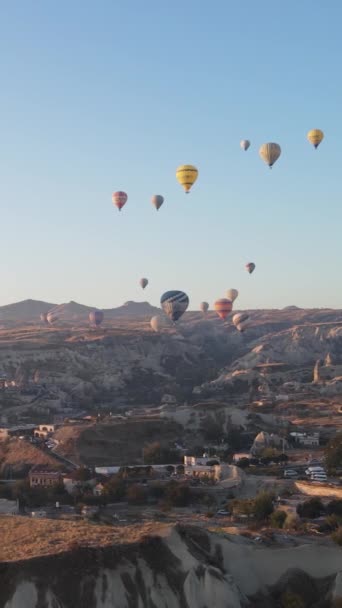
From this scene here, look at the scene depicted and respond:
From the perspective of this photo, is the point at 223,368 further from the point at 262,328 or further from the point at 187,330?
the point at 262,328

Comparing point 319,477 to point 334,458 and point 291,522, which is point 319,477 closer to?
point 334,458

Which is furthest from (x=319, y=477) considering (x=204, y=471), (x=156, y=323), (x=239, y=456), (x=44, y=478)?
(x=156, y=323)

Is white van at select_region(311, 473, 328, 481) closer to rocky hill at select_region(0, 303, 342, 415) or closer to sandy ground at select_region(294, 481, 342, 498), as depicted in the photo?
sandy ground at select_region(294, 481, 342, 498)

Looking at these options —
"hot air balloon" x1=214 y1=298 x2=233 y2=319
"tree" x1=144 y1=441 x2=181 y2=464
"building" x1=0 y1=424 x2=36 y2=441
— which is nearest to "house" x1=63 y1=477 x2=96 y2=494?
"tree" x1=144 y1=441 x2=181 y2=464

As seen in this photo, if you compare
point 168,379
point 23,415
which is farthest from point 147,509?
point 168,379

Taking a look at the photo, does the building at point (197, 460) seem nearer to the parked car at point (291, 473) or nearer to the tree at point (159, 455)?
the tree at point (159, 455)

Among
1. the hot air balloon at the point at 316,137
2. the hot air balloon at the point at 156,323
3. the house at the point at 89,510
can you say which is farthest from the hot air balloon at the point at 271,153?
the hot air balloon at the point at 156,323
